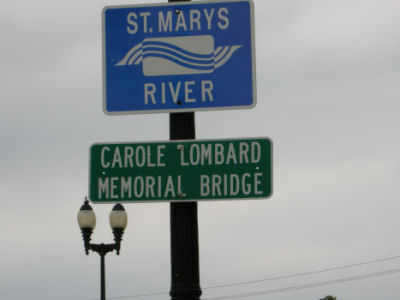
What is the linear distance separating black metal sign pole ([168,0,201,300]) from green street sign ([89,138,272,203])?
23 cm

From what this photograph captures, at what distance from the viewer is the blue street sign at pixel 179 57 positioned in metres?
6.96

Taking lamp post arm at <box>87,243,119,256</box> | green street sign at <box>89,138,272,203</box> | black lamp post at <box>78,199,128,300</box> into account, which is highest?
green street sign at <box>89,138,272,203</box>

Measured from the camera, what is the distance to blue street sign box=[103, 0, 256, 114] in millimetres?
6961

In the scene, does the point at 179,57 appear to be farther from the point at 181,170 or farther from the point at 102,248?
the point at 102,248

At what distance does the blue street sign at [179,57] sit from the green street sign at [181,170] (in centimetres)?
35

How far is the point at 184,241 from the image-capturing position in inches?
270

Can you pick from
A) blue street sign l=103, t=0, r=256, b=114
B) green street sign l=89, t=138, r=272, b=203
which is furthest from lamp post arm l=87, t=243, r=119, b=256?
green street sign l=89, t=138, r=272, b=203

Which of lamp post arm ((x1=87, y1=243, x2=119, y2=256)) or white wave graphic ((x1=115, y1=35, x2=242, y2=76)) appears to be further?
lamp post arm ((x1=87, y1=243, x2=119, y2=256))

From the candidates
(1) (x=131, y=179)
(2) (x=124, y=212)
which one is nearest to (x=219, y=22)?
(1) (x=131, y=179)

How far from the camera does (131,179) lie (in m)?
6.75

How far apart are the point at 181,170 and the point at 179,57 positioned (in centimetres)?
84

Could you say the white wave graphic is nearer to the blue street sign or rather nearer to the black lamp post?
the blue street sign

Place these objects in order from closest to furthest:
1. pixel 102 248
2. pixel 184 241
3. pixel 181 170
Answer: pixel 181 170
pixel 184 241
pixel 102 248

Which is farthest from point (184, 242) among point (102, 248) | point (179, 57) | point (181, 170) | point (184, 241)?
point (102, 248)
